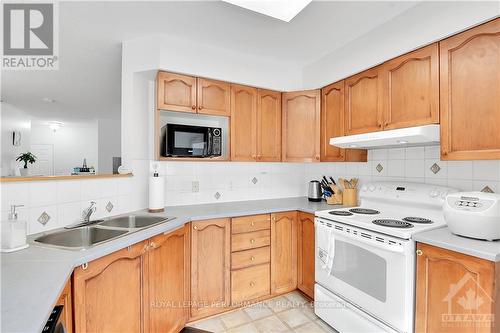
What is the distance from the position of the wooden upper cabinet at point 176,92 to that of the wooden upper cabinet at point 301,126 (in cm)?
102

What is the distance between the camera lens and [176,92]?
2.15m

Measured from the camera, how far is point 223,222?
208 cm

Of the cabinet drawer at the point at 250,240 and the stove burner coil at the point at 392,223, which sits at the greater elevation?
the stove burner coil at the point at 392,223

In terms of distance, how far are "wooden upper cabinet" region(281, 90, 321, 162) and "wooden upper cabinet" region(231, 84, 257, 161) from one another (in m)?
0.37

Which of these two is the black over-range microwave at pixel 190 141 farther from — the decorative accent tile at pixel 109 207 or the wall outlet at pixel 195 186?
the decorative accent tile at pixel 109 207

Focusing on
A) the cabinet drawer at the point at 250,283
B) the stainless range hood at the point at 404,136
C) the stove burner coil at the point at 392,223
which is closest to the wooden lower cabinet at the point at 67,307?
the cabinet drawer at the point at 250,283

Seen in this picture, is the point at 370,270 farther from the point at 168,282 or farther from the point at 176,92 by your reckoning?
the point at 176,92

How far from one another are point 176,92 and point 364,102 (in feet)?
5.31

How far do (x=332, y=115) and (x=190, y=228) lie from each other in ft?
5.56

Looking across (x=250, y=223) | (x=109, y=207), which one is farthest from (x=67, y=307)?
(x=250, y=223)

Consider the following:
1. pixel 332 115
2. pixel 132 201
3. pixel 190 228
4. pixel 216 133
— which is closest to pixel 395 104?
pixel 332 115

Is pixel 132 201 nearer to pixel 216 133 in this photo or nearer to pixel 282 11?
pixel 216 133

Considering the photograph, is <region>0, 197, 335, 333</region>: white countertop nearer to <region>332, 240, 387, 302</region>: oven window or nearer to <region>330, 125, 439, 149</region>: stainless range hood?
<region>332, 240, 387, 302</region>: oven window

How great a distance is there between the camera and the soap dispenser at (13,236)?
3.98 ft
